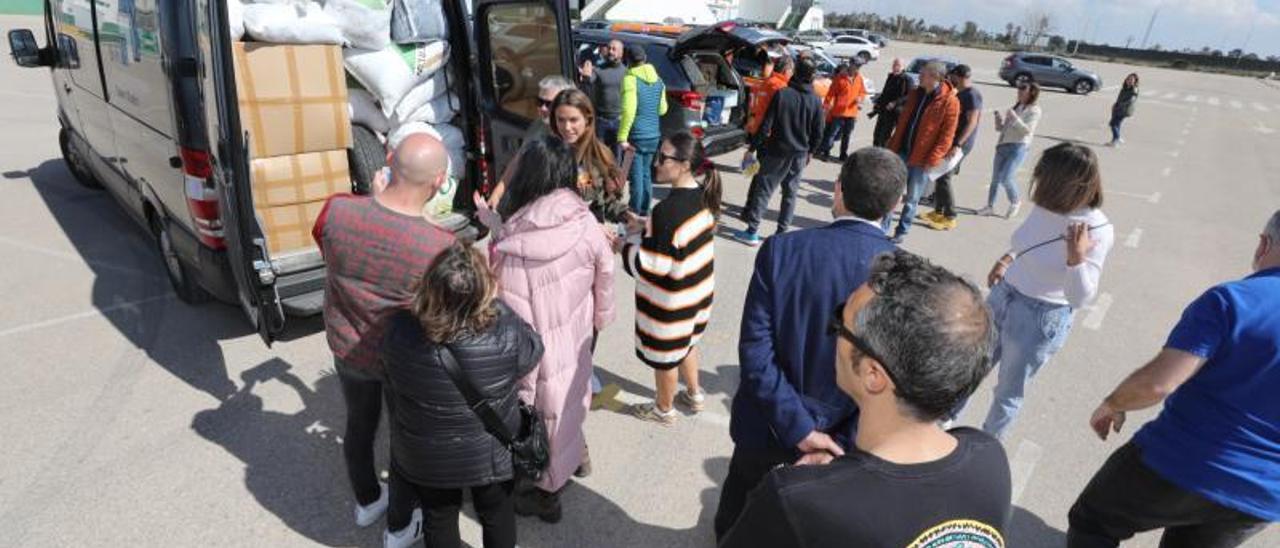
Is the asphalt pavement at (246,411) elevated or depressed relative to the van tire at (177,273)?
depressed

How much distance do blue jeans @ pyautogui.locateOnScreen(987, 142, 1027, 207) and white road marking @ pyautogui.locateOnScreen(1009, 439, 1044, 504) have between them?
4.54 meters

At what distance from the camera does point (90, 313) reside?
14.2ft

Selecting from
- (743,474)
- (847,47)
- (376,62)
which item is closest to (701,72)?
(376,62)

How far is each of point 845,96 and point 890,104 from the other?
95 cm

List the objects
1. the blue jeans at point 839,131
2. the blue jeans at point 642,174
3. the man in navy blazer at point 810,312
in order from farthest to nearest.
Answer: the blue jeans at point 839,131, the blue jeans at point 642,174, the man in navy blazer at point 810,312

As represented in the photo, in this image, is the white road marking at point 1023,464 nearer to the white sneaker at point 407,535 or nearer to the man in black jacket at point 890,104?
the white sneaker at point 407,535

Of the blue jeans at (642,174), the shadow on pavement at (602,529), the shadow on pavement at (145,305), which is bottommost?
the shadow on pavement at (145,305)

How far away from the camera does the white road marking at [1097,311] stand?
5180 mm

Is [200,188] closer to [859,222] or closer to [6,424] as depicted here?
A: [6,424]

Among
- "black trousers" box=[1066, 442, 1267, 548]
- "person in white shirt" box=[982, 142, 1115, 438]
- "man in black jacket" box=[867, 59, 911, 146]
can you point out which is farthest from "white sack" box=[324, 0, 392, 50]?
"man in black jacket" box=[867, 59, 911, 146]

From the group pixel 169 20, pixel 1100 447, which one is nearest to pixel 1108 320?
pixel 1100 447

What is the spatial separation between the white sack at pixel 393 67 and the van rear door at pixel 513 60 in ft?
1.32

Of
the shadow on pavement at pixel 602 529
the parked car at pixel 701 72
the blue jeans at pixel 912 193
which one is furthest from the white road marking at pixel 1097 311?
the parked car at pixel 701 72

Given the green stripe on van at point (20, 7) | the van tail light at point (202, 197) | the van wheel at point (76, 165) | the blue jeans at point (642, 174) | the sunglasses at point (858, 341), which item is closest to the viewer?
the sunglasses at point (858, 341)
